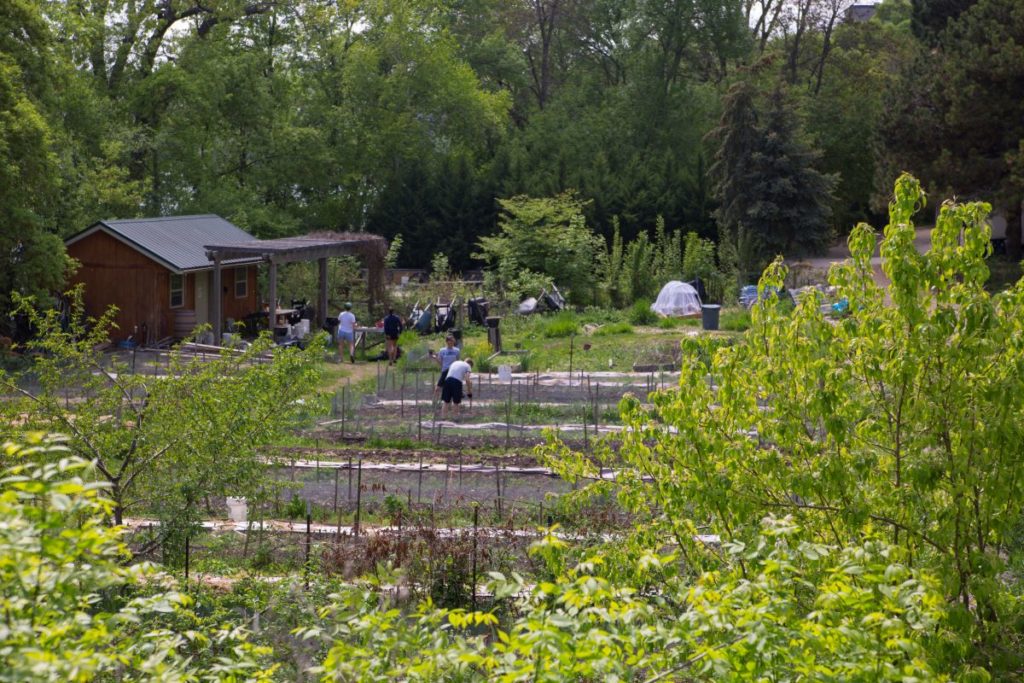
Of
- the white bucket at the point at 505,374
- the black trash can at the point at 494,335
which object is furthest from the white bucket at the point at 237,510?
the black trash can at the point at 494,335

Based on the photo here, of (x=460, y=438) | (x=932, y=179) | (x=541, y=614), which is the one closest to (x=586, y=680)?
(x=541, y=614)

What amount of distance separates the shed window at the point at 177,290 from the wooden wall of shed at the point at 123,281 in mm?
391

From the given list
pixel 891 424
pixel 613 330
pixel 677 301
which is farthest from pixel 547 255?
pixel 891 424

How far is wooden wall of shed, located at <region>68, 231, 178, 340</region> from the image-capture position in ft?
97.7

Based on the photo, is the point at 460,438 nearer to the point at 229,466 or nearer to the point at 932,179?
the point at 229,466

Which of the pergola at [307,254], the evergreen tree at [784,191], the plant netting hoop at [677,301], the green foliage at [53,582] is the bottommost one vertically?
the green foliage at [53,582]

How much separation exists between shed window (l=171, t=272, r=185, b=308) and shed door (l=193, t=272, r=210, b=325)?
0.70 m

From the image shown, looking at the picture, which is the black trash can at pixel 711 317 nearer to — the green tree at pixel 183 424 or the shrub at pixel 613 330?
the shrub at pixel 613 330

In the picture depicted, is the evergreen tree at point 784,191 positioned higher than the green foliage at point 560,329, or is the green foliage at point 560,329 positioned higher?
the evergreen tree at point 784,191

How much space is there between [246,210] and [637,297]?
13.5 meters

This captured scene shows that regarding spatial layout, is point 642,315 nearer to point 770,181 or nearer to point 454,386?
point 770,181

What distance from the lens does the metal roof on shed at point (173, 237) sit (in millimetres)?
29438

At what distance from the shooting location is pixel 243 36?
4556 centimetres

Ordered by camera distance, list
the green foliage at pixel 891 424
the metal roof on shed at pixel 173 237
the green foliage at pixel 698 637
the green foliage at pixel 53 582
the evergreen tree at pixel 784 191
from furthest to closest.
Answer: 1. the evergreen tree at pixel 784 191
2. the metal roof on shed at pixel 173 237
3. the green foliage at pixel 891 424
4. the green foliage at pixel 698 637
5. the green foliage at pixel 53 582
